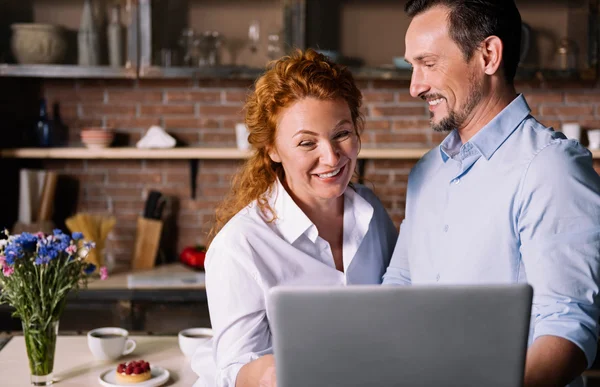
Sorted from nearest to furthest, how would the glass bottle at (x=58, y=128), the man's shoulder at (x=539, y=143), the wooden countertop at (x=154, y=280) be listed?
the man's shoulder at (x=539, y=143) → the wooden countertop at (x=154, y=280) → the glass bottle at (x=58, y=128)

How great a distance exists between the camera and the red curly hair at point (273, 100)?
181cm

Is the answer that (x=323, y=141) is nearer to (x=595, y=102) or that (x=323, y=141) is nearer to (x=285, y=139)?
(x=285, y=139)

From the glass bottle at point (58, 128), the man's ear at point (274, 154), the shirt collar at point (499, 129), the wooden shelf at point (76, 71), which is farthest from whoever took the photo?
the glass bottle at point (58, 128)

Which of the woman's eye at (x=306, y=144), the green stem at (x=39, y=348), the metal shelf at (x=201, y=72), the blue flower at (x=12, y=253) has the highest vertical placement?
the metal shelf at (x=201, y=72)

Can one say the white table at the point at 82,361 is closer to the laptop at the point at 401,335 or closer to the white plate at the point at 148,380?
the white plate at the point at 148,380

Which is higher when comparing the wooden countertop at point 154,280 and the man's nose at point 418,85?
the man's nose at point 418,85

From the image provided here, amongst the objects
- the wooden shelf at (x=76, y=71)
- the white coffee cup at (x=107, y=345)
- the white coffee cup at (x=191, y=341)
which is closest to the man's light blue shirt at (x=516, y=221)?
the white coffee cup at (x=191, y=341)

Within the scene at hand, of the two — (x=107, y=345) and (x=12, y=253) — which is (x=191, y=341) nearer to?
(x=107, y=345)

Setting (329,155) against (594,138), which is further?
(594,138)

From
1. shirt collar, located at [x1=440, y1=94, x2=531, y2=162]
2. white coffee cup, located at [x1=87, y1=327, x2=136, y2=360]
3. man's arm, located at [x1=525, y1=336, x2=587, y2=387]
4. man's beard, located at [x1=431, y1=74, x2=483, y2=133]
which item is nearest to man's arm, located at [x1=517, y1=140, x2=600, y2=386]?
man's arm, located at [x1=525, y1=336, x2=587, y2=387]

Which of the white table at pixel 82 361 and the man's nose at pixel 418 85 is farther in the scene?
the white table at pixel 82 361

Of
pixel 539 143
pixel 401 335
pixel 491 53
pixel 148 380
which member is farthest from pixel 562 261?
pixel 148 380

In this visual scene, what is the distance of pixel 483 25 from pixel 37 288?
1258 mm

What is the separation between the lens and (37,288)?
186cm
